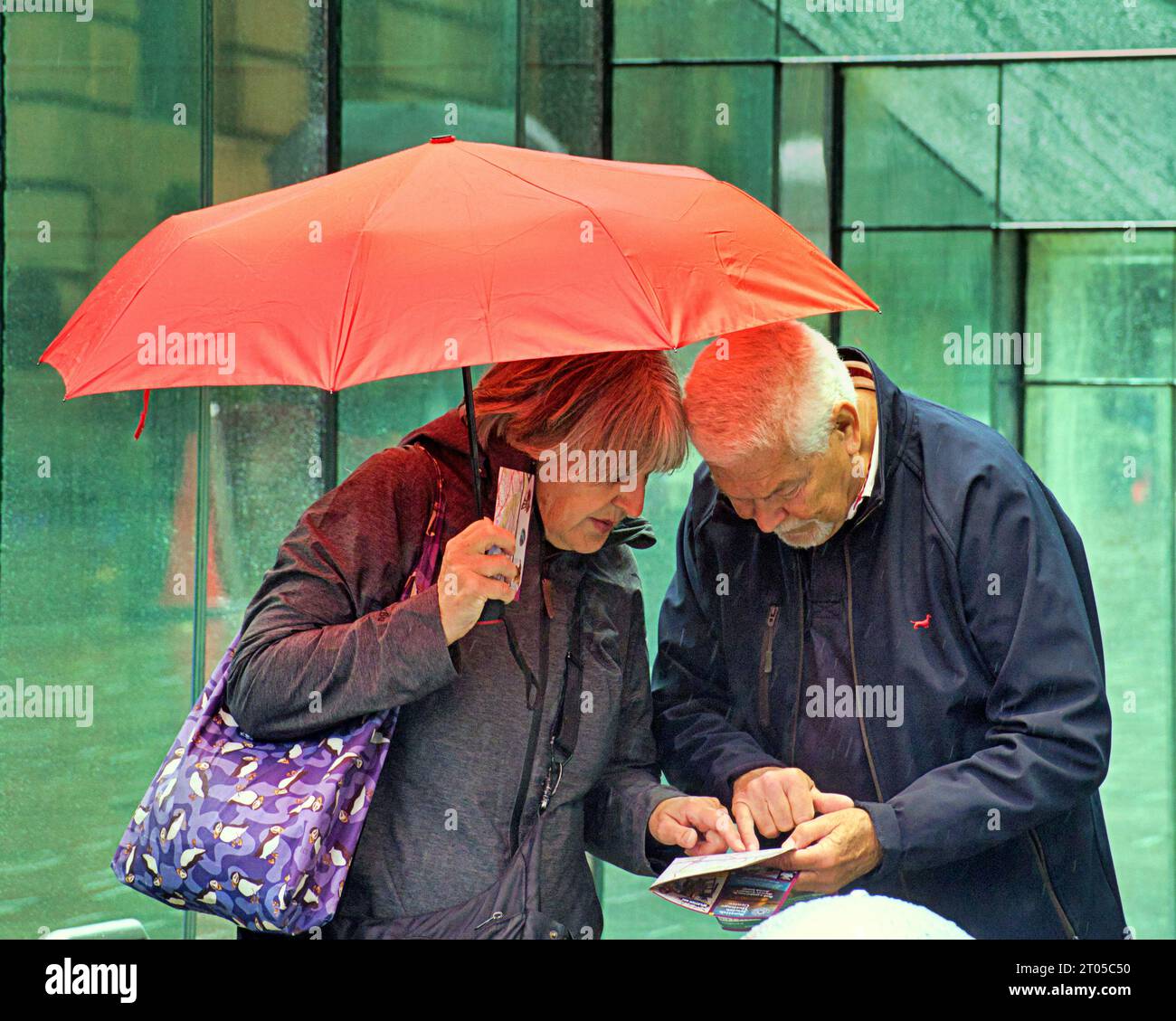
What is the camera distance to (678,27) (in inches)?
291

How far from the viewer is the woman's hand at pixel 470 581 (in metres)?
2.52

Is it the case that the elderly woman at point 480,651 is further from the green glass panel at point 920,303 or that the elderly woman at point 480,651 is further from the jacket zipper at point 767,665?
the green glass panel at point 920,303

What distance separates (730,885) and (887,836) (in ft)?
0.91

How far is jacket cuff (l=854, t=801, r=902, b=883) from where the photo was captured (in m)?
2.76

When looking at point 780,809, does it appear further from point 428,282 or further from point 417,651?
point 428,282

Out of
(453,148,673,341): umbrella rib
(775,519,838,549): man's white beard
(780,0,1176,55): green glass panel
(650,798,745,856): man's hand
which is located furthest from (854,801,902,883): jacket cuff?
(780,0,1176,55): green glass panel

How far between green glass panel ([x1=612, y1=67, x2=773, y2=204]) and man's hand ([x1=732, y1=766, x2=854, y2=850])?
16.0 feet

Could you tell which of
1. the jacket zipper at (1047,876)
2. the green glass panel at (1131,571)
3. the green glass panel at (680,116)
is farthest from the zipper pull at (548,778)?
the green glass panel at (1131,571)

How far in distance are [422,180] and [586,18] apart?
5.13m

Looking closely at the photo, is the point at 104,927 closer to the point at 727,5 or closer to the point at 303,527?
the point at 303,527

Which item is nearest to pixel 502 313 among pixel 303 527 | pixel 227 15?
pixel 303 527

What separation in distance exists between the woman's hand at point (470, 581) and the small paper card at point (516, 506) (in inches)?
2.3

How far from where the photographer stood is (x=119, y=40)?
194 inches

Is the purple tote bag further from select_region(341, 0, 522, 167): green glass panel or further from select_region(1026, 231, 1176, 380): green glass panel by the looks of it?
select_region(1026, 231, 1176, 380): green glass panel
